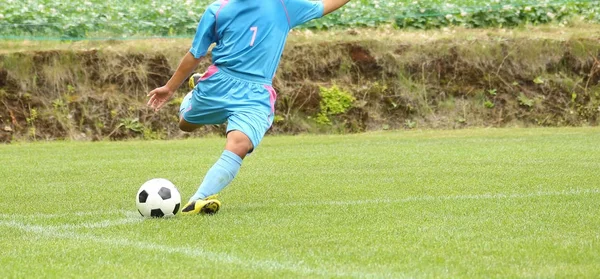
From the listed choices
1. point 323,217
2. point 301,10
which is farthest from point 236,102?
point 323,217

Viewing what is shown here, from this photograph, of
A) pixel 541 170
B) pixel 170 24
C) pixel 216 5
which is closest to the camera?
pixel 216 5

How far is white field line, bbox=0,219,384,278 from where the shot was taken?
18.4 feet

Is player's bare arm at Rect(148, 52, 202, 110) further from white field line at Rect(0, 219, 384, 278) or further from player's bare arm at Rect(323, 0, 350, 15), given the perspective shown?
white field line at Rect(0, 219, 384, 278)

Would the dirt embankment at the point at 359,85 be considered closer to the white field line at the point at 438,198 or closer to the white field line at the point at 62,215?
the white field line at the point at 438,198

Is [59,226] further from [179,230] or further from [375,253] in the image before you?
[375,253]

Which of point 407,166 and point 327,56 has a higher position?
point 407,166

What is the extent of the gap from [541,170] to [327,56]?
9.42 meters

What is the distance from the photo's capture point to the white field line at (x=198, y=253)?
18.4ft

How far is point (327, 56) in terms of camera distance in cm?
2039

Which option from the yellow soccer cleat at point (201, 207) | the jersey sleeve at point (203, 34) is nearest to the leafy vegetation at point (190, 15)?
the jersey sleeve at point (203, 34)

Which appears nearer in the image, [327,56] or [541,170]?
[541,170]

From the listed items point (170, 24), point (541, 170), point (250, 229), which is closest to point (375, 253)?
point (250, 229)

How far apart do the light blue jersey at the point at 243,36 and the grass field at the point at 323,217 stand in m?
1.15

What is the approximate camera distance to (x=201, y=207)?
26.2 feet
